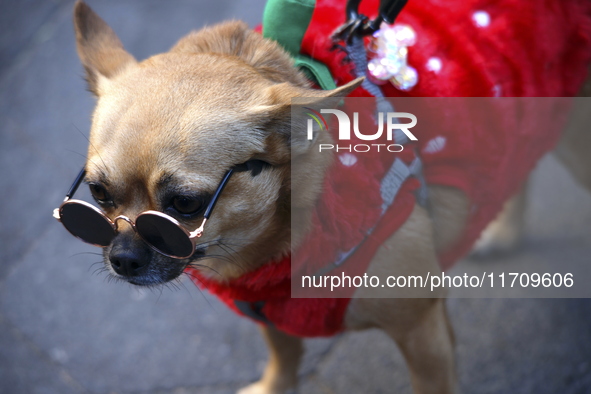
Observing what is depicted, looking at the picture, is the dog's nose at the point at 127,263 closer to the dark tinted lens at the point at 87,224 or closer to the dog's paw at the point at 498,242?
the dark tinted lens at the point at 87,224

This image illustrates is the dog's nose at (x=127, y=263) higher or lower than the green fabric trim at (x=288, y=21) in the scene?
lower

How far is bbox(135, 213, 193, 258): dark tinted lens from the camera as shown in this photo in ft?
4.49

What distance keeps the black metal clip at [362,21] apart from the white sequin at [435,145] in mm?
429

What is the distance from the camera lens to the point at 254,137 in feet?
4.75

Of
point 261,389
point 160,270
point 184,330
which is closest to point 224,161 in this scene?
point 160,270

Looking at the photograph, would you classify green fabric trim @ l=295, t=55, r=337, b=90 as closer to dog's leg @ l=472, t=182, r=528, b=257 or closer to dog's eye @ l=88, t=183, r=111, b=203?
dog's eye @ l=88, t=183, r=111, b=203

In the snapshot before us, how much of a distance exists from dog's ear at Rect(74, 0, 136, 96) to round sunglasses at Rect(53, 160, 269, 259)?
0.39 metres

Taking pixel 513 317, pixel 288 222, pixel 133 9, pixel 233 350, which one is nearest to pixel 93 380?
pixel 233 350

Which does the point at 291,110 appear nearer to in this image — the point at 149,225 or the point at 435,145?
the point at 149,225

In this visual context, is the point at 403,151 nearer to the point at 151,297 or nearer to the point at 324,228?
the point at 324,228

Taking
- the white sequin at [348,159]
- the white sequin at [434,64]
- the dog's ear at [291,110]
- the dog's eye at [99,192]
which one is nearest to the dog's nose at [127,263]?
the dog's eye at [99,192]

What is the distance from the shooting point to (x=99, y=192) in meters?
1.53

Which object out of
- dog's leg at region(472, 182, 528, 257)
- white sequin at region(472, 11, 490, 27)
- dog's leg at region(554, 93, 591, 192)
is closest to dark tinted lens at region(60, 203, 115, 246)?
white sequin at region(472, 11, 490, 27)

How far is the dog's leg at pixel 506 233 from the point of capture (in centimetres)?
296
